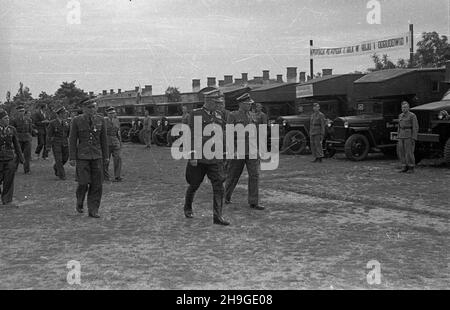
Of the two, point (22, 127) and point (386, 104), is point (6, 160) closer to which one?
point (22, 127)

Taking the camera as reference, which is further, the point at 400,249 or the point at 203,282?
the point at 400,249

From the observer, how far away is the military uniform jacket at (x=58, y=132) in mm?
11586

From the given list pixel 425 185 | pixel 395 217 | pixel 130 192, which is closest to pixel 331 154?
pixel 425 185

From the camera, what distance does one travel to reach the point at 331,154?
15992 millimetres

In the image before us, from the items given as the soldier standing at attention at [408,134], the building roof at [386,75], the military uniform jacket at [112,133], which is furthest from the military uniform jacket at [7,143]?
the building roof at [386,75]

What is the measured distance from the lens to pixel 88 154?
7.32m

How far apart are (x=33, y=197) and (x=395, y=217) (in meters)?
5.77

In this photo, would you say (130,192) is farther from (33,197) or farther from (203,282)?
(203,282)

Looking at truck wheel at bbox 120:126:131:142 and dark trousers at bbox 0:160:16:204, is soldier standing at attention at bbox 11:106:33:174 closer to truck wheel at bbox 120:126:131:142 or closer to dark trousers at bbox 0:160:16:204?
dark trousers at bbox 0:160:16:204

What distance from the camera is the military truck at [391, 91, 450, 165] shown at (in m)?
12.2

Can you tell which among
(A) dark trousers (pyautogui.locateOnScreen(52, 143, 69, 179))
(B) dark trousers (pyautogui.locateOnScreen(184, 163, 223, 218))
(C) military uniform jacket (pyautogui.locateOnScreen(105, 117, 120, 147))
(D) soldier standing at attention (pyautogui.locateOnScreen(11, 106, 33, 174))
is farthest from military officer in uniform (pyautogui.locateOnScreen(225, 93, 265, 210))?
(D) soldier standing at attention (pyautogui.locateOnScreen(11, 106, 33, 174))

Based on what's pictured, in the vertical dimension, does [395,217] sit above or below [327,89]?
below

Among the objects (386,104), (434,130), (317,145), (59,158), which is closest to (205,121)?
(59,158)

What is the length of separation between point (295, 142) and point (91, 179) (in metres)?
10.1
